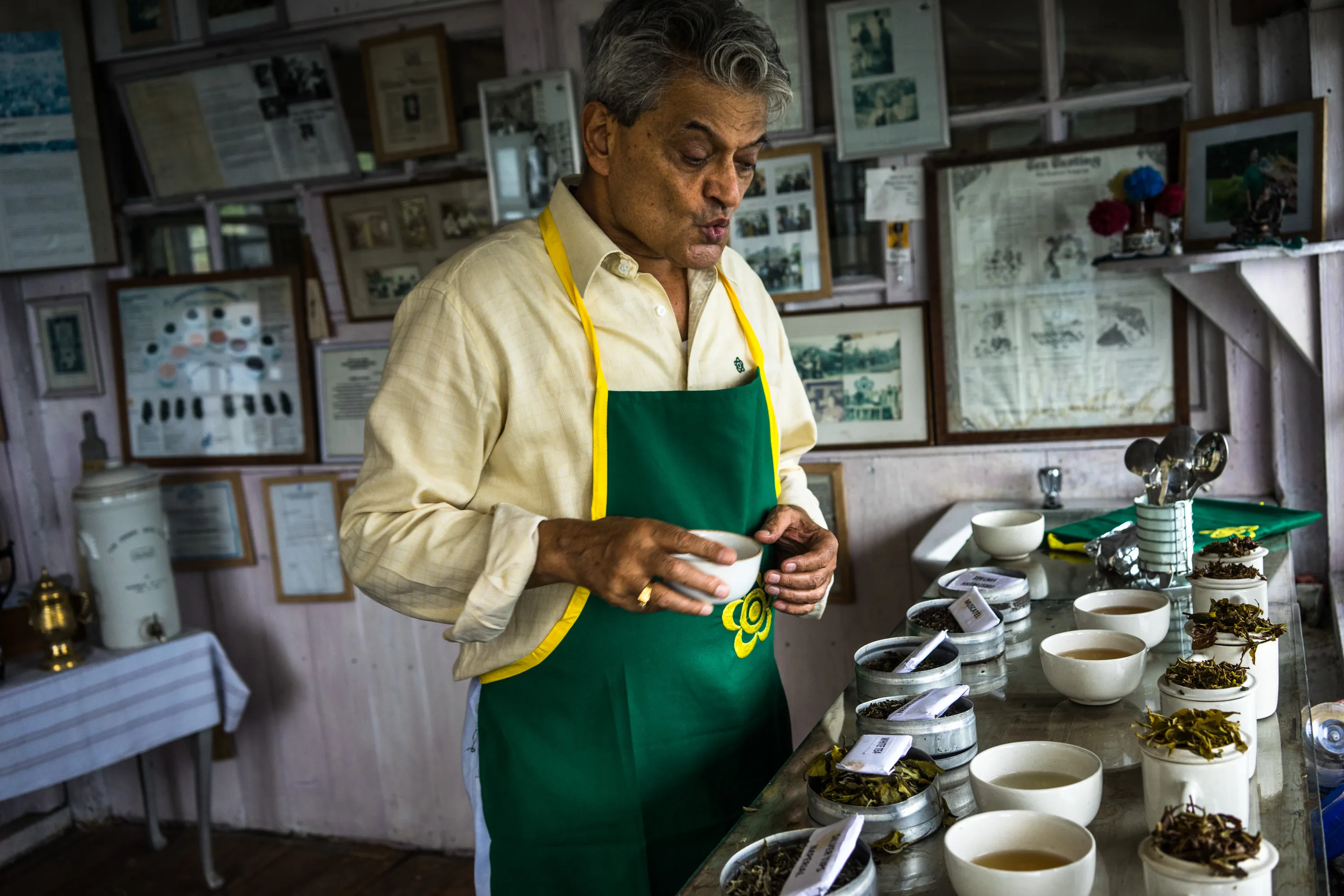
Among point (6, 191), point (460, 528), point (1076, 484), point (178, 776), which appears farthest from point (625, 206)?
point (178, 776)

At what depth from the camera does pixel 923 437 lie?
2.84m

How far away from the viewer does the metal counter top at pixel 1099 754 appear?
1005mm

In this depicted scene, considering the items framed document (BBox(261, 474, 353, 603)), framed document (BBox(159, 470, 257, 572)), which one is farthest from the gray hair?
framed document (BBox(159, 470, 257, 572))

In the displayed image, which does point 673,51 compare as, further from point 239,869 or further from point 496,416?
point 239,869

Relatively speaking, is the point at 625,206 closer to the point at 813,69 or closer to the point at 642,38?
the point at 642,38

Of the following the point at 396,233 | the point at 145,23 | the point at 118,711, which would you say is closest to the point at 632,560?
the point at 396,233

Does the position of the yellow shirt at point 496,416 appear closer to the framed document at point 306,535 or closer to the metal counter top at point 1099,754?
the metal counter top at point 1099,754

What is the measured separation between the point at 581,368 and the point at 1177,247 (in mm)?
1509

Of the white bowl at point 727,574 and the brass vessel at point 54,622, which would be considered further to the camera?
the brass vessel at point 54,622

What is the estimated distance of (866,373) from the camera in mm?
2877

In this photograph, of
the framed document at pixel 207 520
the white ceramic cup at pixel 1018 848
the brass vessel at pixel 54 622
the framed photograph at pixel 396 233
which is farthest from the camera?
the framed document at pixel 207 520

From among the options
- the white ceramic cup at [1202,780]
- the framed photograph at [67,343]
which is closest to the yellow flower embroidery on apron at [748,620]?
the white ceramic cup at [1202,780]

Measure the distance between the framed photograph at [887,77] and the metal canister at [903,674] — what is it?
5.24ft

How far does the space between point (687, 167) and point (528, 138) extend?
5.23ft
